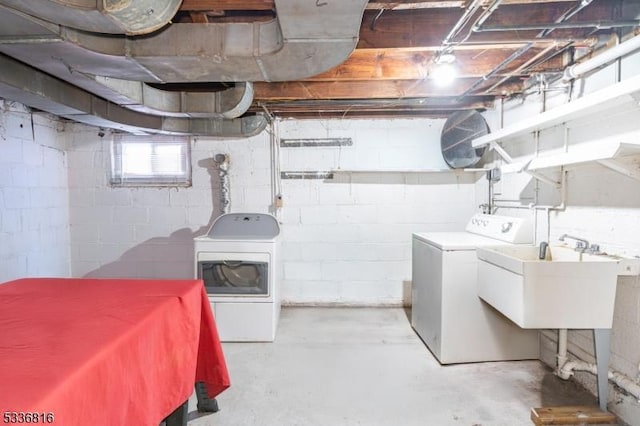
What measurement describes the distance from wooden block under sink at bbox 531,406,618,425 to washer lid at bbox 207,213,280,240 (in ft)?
8.23

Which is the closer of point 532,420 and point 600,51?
point 532,420

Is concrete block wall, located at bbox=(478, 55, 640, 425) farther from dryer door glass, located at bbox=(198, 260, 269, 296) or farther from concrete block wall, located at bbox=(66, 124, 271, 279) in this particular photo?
concrete block wall, located at bbox=(66, 124, 271, 279)

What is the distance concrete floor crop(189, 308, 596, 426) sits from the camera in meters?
2.03

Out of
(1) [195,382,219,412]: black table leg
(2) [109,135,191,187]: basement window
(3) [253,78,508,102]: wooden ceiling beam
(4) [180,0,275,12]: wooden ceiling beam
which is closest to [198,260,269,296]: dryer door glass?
(1) [195,382,219,412]: black table leg

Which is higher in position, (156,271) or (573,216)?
(573,216)

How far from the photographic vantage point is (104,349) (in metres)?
1.10

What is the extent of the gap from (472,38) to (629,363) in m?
2.12

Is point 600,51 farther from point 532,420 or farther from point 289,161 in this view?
point 289,161

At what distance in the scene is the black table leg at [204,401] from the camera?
2.06 m

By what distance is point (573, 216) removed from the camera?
235 centimetres

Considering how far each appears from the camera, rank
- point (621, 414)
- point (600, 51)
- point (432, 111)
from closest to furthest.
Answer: point (621, 414)
point (600, 51)
point (432, 111)

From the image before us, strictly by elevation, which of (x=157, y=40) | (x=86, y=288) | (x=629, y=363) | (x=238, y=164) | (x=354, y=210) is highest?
(x=157, y=40)

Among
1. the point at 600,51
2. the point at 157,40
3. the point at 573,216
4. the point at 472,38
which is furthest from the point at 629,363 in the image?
the point at 157,40

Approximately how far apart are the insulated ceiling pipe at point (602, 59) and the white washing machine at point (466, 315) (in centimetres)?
111
